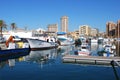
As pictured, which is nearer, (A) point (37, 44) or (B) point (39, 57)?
(B) point (39, 57)

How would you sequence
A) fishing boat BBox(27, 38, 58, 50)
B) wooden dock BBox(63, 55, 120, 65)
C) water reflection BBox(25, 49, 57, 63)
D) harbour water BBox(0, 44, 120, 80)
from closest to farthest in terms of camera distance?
harbour water BBox(0, 44, 120, 80)
wooden dock BBox(63, 55, 120, 65)
water reflection BBox(25, 49, 57, 63)
fishing boat BBox(27, 38, 58, 50)

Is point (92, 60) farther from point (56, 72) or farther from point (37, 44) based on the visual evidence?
point (37, 44)

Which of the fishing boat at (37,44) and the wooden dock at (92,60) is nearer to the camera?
the wooden dock at (92,60)

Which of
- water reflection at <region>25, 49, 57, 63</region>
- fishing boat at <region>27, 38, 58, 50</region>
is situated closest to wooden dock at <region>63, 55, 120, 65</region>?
water reflection at <region>25, 49, 57, 63</region>

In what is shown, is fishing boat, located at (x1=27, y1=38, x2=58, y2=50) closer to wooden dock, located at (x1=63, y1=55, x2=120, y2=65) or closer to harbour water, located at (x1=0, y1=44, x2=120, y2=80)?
wooden dock, located at (x1=63, y1=55, x2=120, y2=65)

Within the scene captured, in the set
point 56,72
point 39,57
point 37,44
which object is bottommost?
point 56,72

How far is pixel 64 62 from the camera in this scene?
46.3 m

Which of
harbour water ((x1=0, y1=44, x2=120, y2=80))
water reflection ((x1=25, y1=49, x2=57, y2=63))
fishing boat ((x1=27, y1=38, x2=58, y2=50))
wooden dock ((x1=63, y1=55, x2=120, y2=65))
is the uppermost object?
fishing boat ((x1=27, y1=38, x2=58, y2=50))

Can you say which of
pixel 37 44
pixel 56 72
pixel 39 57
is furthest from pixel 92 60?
pixel 37 44

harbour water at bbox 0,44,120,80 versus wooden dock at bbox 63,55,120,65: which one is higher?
wooden dock at bbox 63,55,120,65

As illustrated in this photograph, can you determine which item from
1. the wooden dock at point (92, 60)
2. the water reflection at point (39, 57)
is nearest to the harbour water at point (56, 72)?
the wooden dock at point (92, 60)

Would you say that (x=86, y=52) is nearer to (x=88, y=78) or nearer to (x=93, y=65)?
(x=93, y=65)

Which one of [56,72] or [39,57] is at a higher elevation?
[39,57]

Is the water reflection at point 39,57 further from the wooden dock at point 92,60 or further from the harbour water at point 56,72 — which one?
the harbour water at point 56,72
